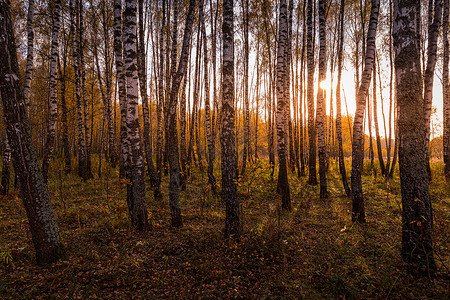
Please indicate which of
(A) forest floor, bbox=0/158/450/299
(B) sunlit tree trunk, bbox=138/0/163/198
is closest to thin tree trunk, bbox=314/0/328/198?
(A) forest floor, bbox=0/158/450/299

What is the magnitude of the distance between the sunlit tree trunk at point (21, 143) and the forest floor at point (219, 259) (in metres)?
0.61

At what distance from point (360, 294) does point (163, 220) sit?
4.70 metres

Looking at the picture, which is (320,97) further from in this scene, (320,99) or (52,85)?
(52,85)

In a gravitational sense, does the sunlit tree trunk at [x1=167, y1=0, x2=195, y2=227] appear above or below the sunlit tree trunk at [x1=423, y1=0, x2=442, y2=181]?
below

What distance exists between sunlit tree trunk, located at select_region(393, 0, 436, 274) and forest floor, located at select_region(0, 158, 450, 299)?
308 mm

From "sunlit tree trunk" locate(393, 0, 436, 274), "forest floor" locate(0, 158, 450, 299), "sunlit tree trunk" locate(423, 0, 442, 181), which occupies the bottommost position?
"forest floor" locate(0, 158, 450, 299)

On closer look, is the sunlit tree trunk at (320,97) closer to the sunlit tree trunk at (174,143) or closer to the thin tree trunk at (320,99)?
the thin tree trunk at (320,99)

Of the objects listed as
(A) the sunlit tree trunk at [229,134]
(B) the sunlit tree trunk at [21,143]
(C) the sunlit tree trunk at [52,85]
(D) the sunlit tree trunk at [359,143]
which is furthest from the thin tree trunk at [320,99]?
(C) the sunlit tree trunk at [52,85]

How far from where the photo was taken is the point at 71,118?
56.1 ft

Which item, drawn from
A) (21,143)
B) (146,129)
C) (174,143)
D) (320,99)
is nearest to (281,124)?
(320,99)

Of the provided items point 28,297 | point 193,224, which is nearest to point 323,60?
point 193,224

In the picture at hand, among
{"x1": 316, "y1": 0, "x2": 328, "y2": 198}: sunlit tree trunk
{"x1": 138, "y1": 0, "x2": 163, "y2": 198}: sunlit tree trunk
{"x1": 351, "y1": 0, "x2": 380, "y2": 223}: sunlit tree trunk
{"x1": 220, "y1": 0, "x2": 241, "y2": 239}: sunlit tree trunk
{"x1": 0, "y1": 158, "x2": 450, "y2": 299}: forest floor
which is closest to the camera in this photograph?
{"x1": 0, "y1": 158, "x2": 450, "y2": 299}: forest floor

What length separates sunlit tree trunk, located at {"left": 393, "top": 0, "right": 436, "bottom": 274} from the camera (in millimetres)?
3348

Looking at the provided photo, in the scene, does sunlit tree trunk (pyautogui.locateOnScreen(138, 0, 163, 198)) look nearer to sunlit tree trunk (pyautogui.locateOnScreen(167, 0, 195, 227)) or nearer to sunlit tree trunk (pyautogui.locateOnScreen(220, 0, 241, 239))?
sunlit tree trunk (pyautogui.locateOnScreen(167, 0, 195, 227))
